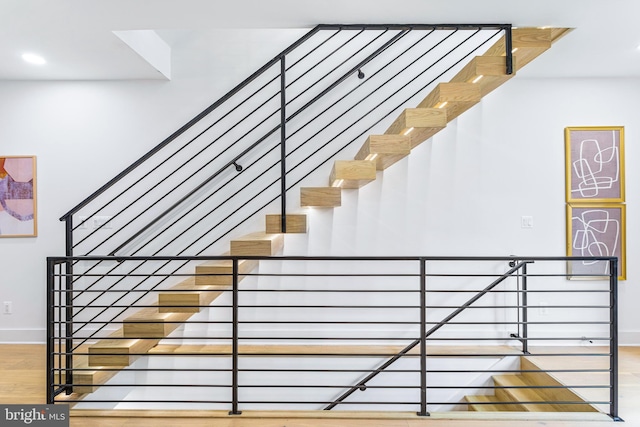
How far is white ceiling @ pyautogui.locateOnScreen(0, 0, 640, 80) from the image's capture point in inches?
119

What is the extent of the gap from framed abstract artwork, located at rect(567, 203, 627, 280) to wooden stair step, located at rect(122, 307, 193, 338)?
12.2 feet

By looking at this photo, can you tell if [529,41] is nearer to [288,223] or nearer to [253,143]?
[288,223]

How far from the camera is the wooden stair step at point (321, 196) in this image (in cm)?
353

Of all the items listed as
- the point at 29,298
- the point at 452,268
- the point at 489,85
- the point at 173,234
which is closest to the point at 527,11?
the point at 489,85

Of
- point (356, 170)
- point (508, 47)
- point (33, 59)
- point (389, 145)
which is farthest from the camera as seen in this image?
point (33, 59)

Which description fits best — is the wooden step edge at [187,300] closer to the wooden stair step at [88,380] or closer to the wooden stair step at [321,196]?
the wooden stair step at [88,380]

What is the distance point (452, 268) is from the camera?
452cm

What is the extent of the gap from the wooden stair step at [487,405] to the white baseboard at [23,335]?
4084 millimetres

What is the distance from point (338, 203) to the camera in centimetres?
357

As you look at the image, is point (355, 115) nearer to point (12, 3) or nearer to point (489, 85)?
point (489, 85)

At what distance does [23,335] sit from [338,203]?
3.51 m

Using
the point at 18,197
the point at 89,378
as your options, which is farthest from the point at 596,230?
the point at 18,197

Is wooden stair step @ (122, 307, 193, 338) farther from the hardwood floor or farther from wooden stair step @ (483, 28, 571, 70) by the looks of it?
wooden stair step @ (483, 28, 571, 70)

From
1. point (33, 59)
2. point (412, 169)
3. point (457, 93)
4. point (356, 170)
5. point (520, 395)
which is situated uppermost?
point (33, 59)
